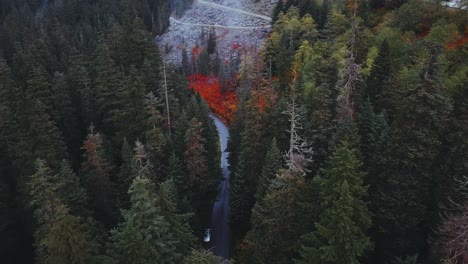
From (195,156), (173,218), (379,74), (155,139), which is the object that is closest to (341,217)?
(173,218)

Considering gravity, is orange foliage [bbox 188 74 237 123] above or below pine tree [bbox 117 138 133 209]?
below

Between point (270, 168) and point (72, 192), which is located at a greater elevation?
point (270, 168)

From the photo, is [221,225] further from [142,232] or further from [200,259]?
[142,232]

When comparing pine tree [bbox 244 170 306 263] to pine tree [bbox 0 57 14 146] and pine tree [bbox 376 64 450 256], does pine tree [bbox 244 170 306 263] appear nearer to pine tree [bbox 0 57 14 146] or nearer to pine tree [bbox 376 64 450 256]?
pine tree [bbox 376 64 450 256]

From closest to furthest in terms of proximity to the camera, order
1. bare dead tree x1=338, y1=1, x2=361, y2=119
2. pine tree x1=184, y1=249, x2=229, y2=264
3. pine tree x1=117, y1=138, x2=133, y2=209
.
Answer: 1. pine tree x1=184, y1=249, x2=229, y2=264
2. bare dead tree x1=338, y1=1, x2=361, y2=119
3. pine tree x1=117, y1=138, x2=133, y2=209

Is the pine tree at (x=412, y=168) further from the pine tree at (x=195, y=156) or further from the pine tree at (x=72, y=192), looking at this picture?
the pine tree at (x=72, y=192)

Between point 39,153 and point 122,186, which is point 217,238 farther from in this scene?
point 39,153

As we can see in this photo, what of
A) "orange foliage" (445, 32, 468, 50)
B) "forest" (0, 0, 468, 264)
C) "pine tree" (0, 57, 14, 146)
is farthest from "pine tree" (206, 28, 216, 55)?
"orange foliage" (445, 32, 468, 50)

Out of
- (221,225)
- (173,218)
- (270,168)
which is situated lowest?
(221,225)
